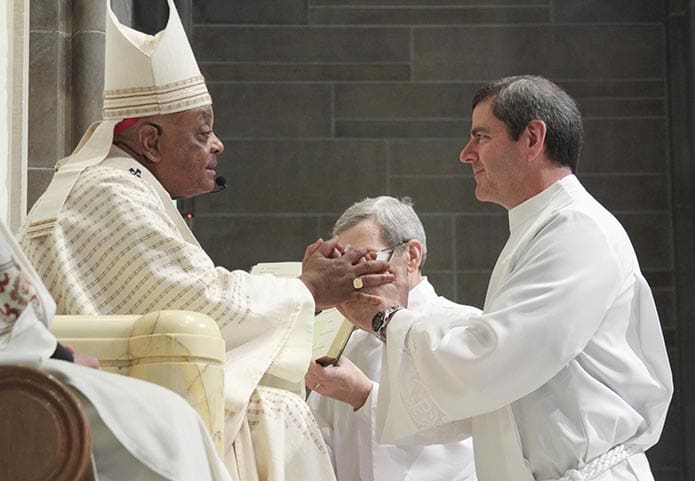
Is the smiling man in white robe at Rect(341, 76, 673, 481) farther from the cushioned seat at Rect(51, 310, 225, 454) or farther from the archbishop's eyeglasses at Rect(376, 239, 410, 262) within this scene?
the cushioned seat at Rect(51, 310, 225, 454)

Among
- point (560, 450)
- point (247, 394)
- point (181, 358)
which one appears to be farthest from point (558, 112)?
point (181, 358)

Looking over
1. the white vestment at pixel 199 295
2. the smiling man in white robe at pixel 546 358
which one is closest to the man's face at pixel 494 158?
the smiling man in white robe at pixel 546 358

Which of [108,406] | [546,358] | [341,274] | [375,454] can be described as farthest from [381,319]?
[108,406]

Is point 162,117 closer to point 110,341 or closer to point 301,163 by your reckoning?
point 110,341

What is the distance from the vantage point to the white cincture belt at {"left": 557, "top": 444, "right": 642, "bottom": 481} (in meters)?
3.27

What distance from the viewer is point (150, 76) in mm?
3691

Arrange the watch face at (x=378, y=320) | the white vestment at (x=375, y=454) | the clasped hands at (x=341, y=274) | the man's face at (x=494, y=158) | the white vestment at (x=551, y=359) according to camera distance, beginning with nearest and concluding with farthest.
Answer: the white vestment at (x=551, y=359), the clasped hands at (x=341, y=274), the watch face at (x=378, y=320), the man's face at (x=494, y=158), the white vestment at (x=375, y=454)

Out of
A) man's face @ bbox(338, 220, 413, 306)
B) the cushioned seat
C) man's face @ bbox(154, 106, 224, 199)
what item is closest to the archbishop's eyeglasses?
man's face @ bbox(338, 220, 413, 306)

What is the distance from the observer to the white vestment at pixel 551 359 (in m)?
3.33

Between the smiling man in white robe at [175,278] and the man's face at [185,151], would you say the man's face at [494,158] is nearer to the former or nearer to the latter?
the smiling man in white robe at [175,278]

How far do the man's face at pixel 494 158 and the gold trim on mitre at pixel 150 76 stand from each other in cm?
84

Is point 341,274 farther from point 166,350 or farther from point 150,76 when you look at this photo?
point 166,350

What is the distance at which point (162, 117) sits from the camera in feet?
12.0

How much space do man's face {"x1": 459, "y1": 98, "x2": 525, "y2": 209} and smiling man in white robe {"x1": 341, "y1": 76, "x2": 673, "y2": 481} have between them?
0.18 feet
